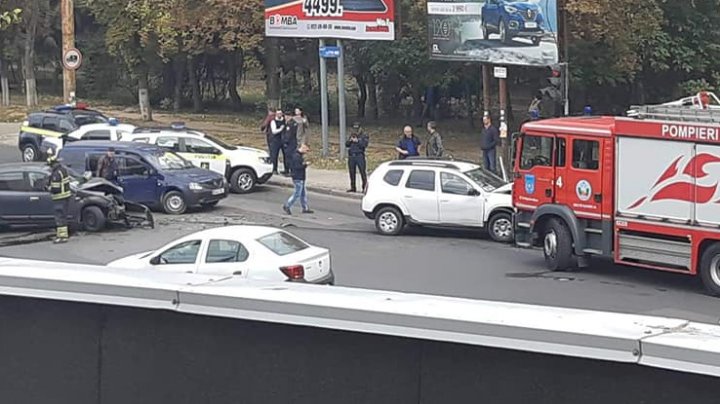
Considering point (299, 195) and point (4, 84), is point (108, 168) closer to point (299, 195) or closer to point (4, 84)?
point (299, 195)

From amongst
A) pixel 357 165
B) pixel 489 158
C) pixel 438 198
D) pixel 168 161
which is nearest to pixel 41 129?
pixel 168 161

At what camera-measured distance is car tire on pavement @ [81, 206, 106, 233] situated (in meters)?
23.1

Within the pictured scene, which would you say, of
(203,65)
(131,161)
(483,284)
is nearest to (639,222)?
(483,284)

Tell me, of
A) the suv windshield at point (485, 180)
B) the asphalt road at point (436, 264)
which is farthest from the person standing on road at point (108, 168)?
the suv windshield at point (485, 180)

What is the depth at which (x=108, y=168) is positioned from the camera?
25547mm

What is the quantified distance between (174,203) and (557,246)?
389 inches

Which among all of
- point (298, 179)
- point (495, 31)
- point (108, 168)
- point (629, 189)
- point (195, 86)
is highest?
point (495, 31)

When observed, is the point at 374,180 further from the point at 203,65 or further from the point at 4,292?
the point at 203,65

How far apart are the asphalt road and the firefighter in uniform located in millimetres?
263

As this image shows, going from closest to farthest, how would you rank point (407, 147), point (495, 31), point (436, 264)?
point (436, 264) < point (407, 147) < point (495, 31)

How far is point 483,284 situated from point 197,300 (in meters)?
13.8

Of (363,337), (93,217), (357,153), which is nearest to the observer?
(363,337)

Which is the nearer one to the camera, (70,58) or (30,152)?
(30,152)

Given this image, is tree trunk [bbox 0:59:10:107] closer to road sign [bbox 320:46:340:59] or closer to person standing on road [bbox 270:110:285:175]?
road sign [bbox 320:46:340:59]
